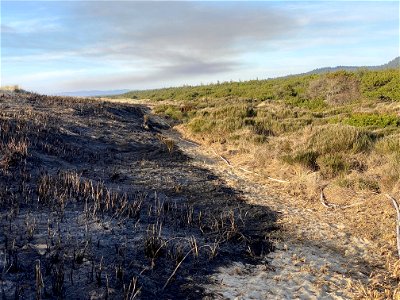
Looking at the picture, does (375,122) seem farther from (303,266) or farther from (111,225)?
(111,225)

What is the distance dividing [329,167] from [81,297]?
24.5ft

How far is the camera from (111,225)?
6059mm

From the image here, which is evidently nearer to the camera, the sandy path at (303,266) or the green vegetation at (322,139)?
the sandy path at (303,266)

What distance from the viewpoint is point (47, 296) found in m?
4.03

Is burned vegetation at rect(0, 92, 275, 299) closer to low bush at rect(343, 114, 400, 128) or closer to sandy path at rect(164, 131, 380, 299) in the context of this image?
sandy path at rect(164, 131, 380, 299)

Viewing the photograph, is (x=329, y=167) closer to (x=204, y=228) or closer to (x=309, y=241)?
(x=309, y=241)

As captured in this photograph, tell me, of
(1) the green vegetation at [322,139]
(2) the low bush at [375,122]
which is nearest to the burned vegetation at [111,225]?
(1) the green vegetation at [322,139]

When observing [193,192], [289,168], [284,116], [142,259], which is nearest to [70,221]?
[142,259]

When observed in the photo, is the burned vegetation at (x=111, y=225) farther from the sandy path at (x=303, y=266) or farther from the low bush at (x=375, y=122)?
the low bush at (x=375, y=122)

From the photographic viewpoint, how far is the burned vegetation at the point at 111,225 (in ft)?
14.6

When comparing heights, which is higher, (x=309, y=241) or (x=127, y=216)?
(x=127, y=216)

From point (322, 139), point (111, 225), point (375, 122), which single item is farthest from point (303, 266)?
point (375, 122)

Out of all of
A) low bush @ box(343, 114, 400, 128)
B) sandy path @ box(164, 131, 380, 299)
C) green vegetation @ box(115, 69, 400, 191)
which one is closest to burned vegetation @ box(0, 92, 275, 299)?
sandy path @ box(164, 131, 380, 299)

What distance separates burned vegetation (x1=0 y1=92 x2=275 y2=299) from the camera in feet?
14.6
